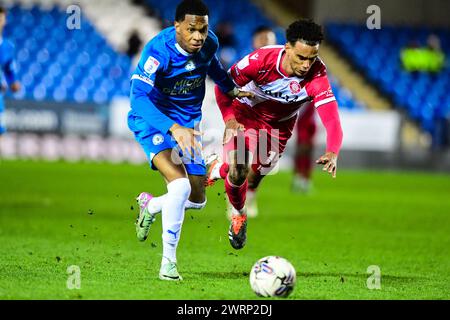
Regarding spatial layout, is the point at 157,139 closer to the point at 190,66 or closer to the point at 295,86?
the point at 190,66

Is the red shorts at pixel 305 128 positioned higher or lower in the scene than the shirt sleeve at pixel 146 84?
lower

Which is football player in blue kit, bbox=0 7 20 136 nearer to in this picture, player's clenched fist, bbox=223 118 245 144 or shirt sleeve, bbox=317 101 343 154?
player's clenched fist, bbox=223 118 245 144

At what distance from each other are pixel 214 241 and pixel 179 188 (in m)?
3.42

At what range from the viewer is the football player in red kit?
771 centimetres

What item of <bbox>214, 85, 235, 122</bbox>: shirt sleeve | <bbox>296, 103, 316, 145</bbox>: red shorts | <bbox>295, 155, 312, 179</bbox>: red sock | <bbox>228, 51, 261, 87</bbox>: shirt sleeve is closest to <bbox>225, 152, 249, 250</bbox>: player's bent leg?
<bbox>214, 85, 235, 122</bbox>: shirt sleeve

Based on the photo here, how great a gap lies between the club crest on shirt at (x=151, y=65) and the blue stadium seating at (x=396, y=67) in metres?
19.1

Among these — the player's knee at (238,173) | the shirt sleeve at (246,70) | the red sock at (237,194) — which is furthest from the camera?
the red sock at (237,194)


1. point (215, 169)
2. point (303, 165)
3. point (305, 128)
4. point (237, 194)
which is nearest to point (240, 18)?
point (305, 128)

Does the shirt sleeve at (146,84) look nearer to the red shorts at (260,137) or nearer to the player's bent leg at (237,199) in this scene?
the player's bent leg at (237,199)

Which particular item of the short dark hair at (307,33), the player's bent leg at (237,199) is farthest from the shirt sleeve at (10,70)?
the short dark hair at (307,33)

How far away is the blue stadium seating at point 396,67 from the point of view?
27.2 meters

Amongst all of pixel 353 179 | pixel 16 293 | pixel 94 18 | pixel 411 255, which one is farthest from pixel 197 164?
pixel 94 18

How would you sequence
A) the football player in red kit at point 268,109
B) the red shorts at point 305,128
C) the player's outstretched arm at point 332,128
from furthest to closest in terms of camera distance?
the red shorts at point 305,128 → the football player in red kit at point 268,109 → the player's outstretched arm at point 332,128
